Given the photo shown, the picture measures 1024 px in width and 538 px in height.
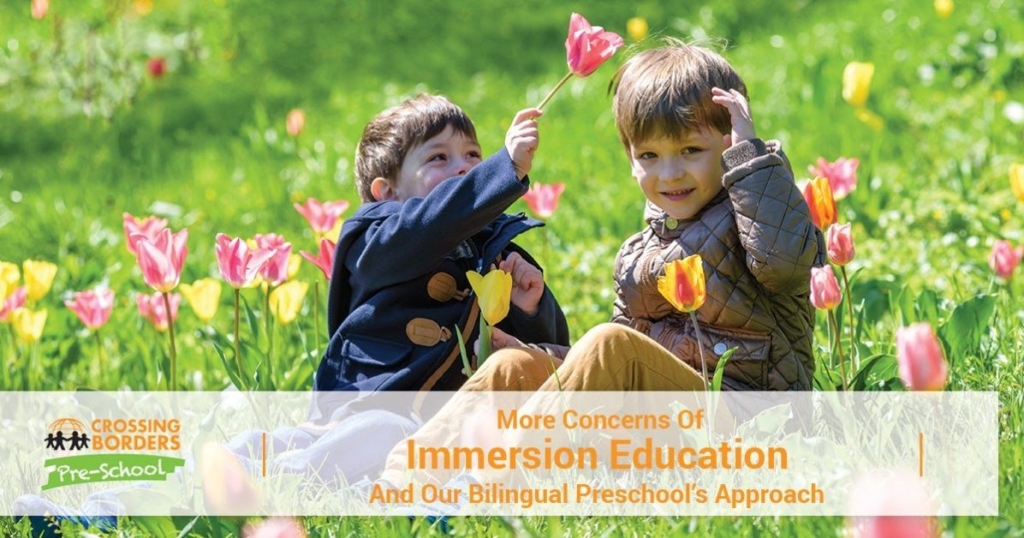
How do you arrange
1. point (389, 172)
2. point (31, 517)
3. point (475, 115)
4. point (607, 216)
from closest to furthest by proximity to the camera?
point (31, 517)
point (389, 172)
point (607, 216)
point (475, 115)

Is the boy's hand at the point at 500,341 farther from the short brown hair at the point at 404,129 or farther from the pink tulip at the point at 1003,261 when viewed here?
the pink tulip at the point at 1003,261

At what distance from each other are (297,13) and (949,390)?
5573 millimetres

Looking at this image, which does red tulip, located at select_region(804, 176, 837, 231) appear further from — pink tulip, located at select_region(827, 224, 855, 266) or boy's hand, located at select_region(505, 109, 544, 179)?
boy's hand, located at select_region(505, 109, 544, 179)

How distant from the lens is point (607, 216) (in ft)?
14.5

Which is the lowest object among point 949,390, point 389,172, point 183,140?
point 949,390

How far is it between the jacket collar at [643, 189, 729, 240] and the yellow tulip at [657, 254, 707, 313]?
340 mm

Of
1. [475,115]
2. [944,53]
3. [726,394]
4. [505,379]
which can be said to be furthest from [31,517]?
[944,53]

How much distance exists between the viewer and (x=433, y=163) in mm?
2719

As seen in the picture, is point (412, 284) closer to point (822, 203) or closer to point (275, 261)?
point (275, 261)

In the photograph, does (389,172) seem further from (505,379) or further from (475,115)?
(475,115)

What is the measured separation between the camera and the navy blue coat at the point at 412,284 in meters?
2.48

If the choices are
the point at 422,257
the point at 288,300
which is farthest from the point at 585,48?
the point at 288,300

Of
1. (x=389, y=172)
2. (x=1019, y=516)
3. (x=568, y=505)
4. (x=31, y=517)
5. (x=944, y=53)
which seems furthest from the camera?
(x=944, y=53)

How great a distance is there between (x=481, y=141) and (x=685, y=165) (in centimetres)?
282
